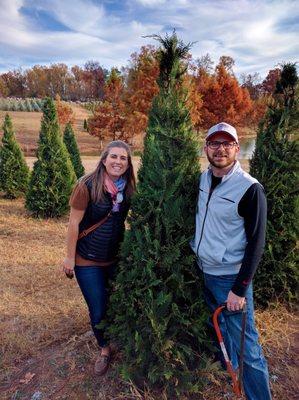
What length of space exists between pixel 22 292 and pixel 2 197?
889 centimetres

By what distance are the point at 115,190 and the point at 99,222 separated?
34 cm

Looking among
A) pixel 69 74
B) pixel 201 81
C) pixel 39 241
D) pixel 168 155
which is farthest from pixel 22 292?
pixel 69 74

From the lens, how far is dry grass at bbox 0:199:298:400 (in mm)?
3242

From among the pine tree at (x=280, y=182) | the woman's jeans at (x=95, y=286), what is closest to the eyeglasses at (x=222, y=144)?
the woman's jeans at (x=95, y=286)

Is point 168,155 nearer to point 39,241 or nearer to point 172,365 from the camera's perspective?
point 172,365

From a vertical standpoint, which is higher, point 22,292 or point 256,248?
point 256,248

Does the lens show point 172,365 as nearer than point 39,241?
Yes

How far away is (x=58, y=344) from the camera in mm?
4176

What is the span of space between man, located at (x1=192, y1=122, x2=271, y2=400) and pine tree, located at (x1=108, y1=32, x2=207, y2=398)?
0.17 metres

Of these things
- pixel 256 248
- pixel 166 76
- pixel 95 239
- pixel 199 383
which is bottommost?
pixel 199 383

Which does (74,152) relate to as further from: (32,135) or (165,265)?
(32,135)

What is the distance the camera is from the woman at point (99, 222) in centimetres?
307

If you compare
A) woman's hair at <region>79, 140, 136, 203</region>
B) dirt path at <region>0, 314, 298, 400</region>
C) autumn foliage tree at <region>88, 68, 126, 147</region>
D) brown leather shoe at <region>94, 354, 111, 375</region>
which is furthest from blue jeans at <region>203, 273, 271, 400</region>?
autumn foliage tree at <region>88, 68, 126, 147</region>

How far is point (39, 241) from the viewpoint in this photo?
866cm
